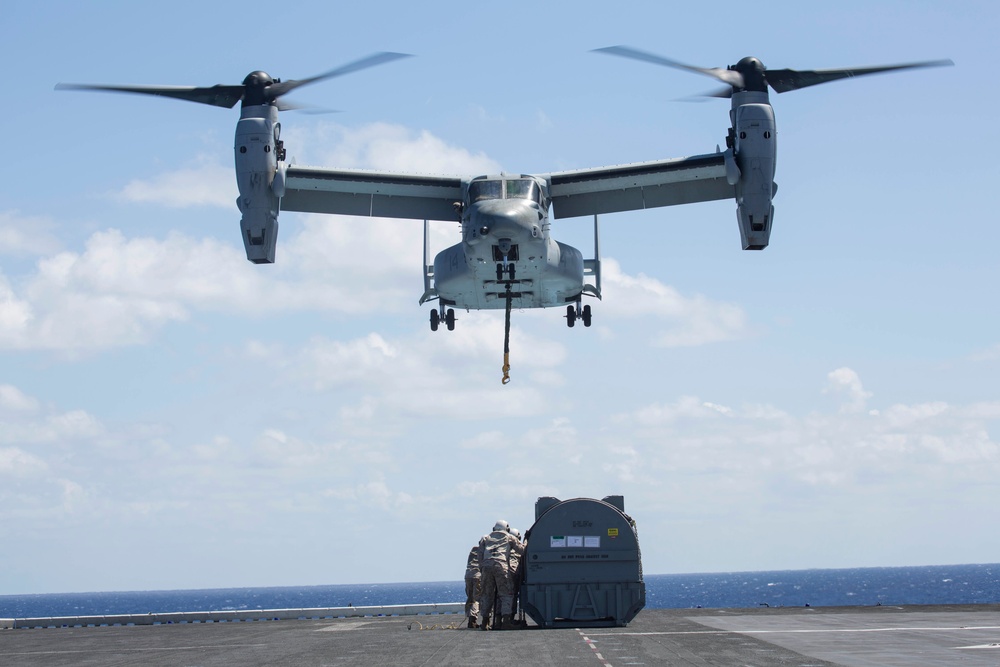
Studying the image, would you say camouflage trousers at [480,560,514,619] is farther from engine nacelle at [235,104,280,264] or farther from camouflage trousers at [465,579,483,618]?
engine nacelle at [235,104,280,264]

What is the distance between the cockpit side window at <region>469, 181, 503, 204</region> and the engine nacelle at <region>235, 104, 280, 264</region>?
540cm

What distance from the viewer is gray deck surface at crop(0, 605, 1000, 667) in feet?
47.4

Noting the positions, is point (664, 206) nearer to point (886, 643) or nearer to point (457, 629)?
point (457, 629)

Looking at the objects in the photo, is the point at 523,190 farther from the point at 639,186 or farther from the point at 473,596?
the point at 473,596

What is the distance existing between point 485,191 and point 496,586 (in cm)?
1264

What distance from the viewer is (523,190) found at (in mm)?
29812

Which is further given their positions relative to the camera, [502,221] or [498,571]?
[502,221]

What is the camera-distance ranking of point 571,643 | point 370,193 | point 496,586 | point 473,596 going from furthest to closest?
point 370,193 → point 473,596 → point 496,586 → point 571,643

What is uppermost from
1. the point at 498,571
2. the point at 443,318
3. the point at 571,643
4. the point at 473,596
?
the point at 443,318

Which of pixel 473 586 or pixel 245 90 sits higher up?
pixel 245 90

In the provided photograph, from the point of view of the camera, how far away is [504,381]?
2977cm

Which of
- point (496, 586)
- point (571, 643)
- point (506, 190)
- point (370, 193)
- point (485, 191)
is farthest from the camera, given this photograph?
point (370, 193)

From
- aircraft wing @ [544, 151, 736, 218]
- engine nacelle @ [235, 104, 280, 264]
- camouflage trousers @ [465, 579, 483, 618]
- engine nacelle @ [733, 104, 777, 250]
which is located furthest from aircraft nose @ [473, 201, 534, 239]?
camouflage trousers @ [465, 579, 483, 618]

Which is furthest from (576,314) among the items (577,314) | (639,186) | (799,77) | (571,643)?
(571,643)
